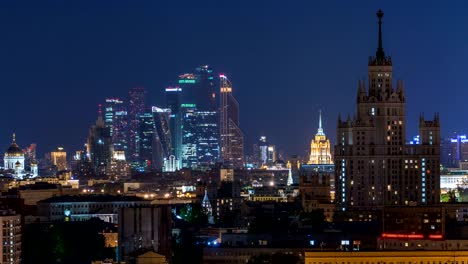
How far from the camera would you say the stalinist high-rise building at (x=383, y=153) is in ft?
478

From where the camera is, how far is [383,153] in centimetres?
14638

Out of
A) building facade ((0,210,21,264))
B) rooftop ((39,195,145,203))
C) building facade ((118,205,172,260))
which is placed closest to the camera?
building facade ((0,210,21,264))

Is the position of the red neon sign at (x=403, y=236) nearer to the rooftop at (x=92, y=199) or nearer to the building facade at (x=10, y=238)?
the building facade at (x=10, y=238)

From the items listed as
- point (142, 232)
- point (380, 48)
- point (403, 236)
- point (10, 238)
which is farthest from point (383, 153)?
point (10, 238)

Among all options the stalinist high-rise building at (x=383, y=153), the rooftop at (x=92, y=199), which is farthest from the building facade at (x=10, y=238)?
the rooftop at (x=92, y=199)

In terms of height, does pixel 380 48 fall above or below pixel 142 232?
above

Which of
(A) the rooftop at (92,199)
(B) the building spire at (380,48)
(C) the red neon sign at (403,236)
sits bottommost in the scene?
(C) the red neon sign at (403,236)

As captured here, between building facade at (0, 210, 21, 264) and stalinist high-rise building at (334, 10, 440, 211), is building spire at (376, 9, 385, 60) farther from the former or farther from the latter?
building facade at (0, 210, 21, 264)

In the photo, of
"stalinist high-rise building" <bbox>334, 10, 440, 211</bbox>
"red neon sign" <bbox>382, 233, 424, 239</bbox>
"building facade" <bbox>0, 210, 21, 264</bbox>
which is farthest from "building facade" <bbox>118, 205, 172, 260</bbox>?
"stalinist high-rise building" <bbox>334, 10, 440, 211</bbox>

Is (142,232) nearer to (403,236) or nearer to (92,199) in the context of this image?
(403,236)

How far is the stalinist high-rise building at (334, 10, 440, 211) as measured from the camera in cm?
14562

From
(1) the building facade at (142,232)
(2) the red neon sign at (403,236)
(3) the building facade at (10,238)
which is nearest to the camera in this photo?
(3) the building facade at (10,238)

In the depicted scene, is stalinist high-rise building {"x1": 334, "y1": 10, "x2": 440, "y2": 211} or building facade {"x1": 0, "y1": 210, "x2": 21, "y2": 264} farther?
stalinist high-rise building {"x1": 334, "y1": 10, "x2": 440, "y2": 211}

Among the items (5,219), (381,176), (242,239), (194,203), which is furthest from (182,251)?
(194,203)
